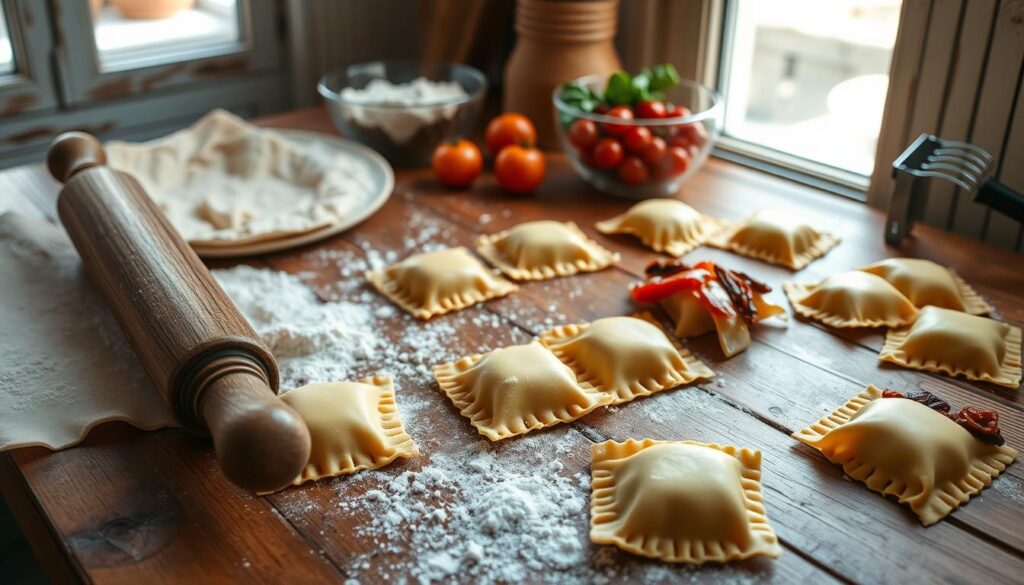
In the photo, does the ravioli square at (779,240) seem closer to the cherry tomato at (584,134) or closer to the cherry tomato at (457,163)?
the cherry tomato at (584,134)

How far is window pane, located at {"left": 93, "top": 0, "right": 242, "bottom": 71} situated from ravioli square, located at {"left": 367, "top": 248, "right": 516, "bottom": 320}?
1295 mm

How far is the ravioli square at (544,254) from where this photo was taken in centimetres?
171

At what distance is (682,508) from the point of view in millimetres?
1057

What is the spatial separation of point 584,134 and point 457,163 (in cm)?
30

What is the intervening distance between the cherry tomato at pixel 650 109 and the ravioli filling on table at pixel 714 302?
20.3 inches

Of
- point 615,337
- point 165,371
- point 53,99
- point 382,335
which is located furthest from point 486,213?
point 53,99

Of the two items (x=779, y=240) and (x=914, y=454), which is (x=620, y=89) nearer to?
(x=779, y=240)

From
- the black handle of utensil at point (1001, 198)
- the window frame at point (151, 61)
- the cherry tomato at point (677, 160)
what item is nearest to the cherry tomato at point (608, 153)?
the cherry tomato at point (677, 160)

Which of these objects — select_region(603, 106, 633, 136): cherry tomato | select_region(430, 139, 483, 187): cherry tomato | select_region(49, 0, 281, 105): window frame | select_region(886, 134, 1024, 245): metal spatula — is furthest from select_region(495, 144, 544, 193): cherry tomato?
select_region(49, 0, 281, 105): window frame

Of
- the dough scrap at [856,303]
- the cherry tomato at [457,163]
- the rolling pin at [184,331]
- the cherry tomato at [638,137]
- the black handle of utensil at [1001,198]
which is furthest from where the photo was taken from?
the cherry tomato at [457,163]

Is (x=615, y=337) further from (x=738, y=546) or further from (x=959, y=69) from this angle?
(x=959, y=69)

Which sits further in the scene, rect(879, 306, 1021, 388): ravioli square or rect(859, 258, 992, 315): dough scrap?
rect(859, 258, 992, 315): dough scrap

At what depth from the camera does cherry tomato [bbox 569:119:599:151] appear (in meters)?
1.97

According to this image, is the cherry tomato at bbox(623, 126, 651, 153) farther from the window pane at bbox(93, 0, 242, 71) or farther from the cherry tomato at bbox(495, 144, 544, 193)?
the window pane at bbox(93, 0, 242, 71)
